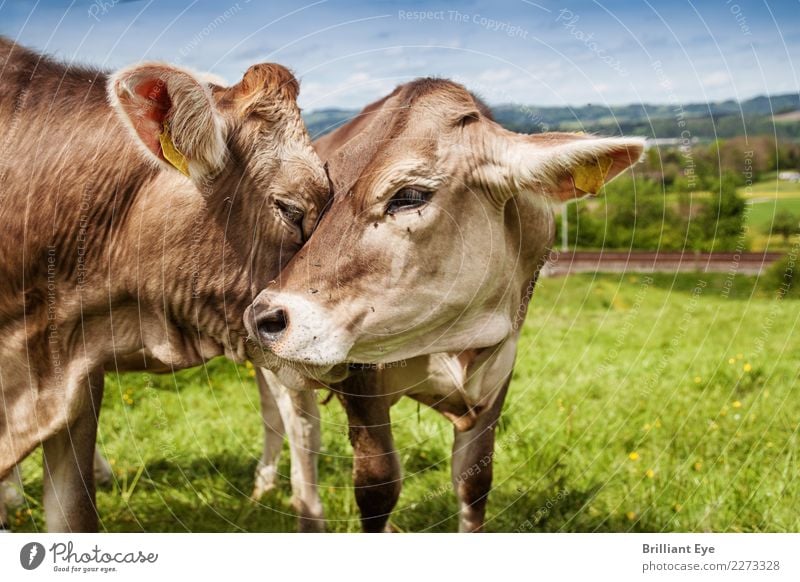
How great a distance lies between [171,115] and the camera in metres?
3.39

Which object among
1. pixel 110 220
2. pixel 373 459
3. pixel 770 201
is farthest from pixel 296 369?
pixel 770 201

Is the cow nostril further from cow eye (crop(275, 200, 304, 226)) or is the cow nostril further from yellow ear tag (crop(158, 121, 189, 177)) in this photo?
yellow ear tag (crop(158, 121, 189, 177))

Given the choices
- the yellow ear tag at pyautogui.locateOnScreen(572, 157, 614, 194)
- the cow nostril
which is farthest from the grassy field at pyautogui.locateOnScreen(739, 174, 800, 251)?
the cow nostril

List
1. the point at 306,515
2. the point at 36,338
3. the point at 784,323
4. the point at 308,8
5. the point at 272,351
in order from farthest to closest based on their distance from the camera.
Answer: the point at 784,323
the point at 306,515
the point at 308,8
the point at 36,338
the point at 272,351

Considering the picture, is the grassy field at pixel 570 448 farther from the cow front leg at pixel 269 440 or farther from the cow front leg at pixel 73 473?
the cow front leg at pixel 73 473

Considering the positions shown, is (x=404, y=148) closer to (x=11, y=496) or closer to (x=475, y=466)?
(x=475, y=466)

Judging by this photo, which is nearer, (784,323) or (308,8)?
(308,8)

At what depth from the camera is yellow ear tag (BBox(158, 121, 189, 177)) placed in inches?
135

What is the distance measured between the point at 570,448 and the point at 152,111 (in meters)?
2.88

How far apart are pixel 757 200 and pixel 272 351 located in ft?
8.01

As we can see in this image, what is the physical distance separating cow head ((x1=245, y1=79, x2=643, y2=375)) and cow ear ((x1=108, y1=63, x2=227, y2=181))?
484 mm

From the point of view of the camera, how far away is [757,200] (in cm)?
458
